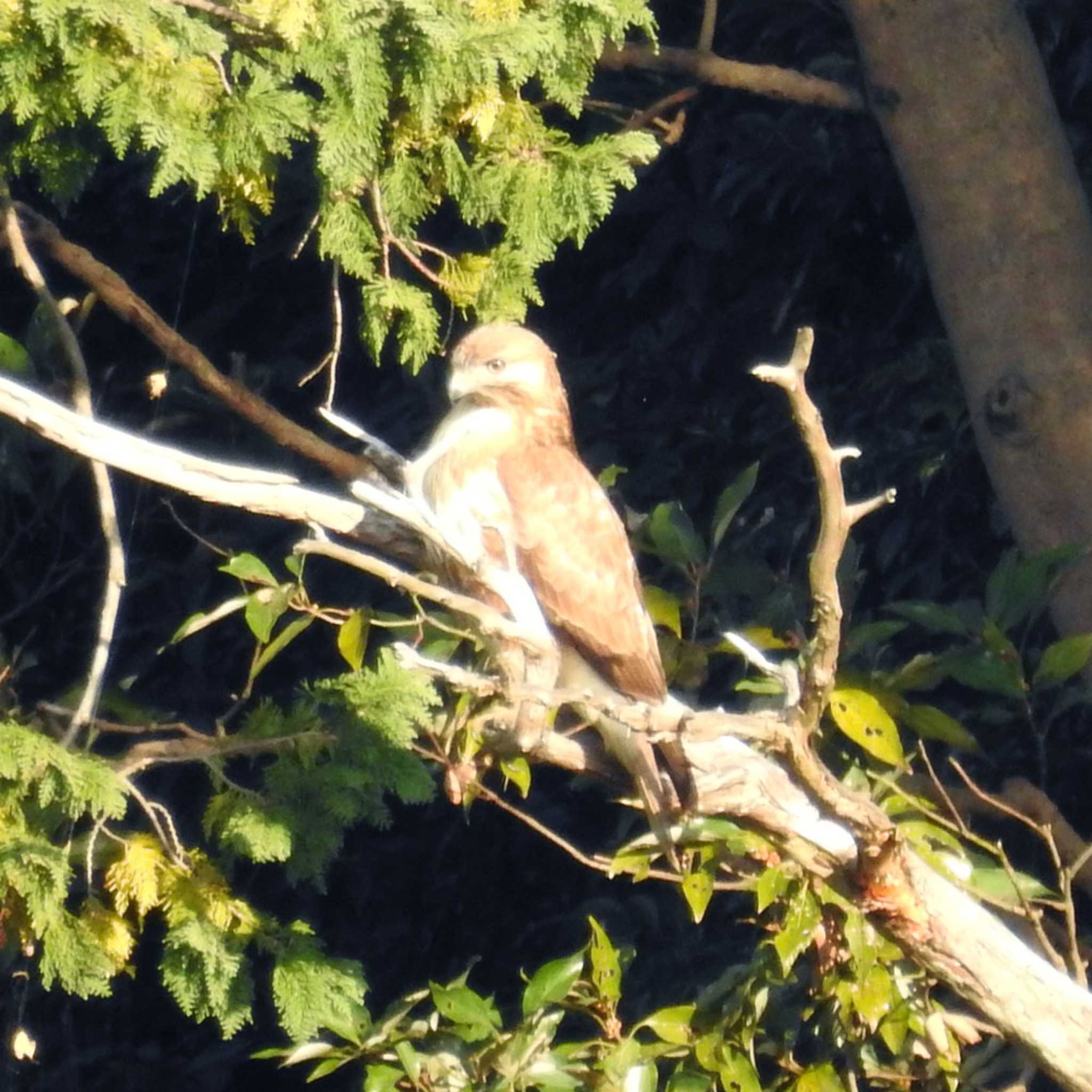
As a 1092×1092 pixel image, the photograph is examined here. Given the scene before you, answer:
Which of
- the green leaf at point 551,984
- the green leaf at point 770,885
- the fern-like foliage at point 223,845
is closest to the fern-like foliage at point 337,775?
the fern-like foliage at point 223,845

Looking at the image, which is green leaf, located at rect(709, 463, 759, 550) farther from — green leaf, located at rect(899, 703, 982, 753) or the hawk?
green leaf, located at rect(899, 703, 982, 753)

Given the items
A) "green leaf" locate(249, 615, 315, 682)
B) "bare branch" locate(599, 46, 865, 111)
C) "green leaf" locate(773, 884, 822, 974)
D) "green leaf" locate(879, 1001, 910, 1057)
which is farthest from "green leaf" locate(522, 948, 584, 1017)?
"bare branch" locate(599, 46, 865, 111)

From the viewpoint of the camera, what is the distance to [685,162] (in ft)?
15.0

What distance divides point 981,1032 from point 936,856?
72cm

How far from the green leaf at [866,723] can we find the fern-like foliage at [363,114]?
887 mm

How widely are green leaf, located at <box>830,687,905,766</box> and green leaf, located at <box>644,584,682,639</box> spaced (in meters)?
0.44

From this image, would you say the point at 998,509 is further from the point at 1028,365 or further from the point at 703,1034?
the point at 703,1034

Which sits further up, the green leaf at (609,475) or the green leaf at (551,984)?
the green leaf at (609,475)

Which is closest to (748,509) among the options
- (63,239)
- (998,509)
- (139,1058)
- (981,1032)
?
(998,509)

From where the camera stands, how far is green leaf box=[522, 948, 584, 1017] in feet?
11.1

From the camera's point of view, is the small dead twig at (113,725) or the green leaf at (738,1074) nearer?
the green leaf at (738,1074)

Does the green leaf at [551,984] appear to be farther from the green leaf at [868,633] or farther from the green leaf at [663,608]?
the green leaf at [868,633]

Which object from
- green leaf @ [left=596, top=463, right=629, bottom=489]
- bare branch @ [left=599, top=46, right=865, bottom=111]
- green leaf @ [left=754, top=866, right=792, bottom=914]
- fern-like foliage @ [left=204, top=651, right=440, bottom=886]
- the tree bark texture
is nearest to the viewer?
the tree bark texture

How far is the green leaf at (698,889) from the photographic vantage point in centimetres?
323
